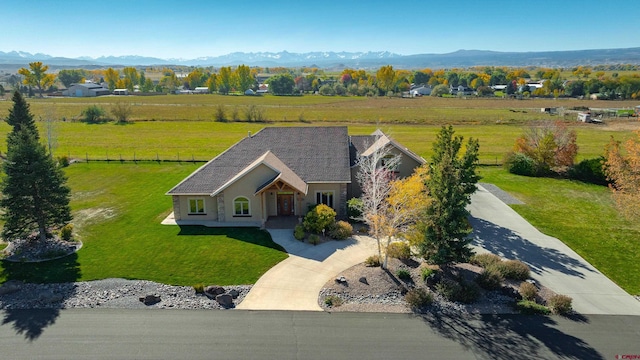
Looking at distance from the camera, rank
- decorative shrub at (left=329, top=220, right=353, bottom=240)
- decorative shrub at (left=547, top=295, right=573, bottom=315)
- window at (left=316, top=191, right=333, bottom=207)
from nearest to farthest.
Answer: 1. decorative shrub at (left=547, top=295, right=573, bottom=315)
2. decorative shrub at (left=329, top=220, right=353, bottom=240)
3. window at (left=316, top=191, right=333, bottom=207)

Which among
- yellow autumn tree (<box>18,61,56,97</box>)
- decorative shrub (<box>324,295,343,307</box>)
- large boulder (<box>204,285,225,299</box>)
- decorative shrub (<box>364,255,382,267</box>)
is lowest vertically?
decorative shrub (<box>324,295,343,307</box>)

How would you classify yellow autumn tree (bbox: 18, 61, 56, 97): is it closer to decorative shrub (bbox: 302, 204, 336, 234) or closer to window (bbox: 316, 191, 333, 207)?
window (bbox: 316, 191, 333, 207)

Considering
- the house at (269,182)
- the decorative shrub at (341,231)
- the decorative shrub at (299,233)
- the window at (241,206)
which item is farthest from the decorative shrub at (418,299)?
the window at (241,206)

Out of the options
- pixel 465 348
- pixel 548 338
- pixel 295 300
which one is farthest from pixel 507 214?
pixel 295 300

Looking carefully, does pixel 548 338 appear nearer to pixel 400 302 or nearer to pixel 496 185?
pixel 400 302

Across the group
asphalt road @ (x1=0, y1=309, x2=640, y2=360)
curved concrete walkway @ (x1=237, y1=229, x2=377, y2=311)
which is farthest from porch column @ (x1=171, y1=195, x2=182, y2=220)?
asphalt road @ (x1=0, y1=309, x2=640, y2=360)
